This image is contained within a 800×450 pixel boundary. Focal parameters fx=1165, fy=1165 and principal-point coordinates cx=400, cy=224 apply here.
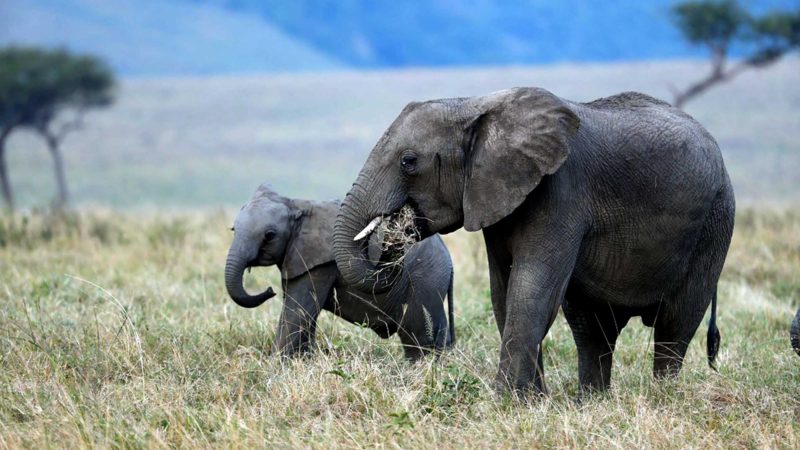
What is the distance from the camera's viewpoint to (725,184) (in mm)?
6855

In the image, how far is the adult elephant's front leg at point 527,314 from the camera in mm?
6148

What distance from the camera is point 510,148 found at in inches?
238

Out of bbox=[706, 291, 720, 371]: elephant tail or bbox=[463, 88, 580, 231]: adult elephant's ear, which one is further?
bbox=[706, 291, 720, 371]: elephant tail

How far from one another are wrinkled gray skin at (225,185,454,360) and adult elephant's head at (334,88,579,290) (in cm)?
158

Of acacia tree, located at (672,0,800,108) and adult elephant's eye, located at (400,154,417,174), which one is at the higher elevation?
acacia tree, located at (672,0,800,108)

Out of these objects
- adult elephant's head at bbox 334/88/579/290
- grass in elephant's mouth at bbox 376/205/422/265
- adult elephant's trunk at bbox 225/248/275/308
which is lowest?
adult elephant's trunk at bbox 225/248/275/308

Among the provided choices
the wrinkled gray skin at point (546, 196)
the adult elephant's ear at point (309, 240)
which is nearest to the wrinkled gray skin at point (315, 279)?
the adult elephant's ear at point (309, 240)

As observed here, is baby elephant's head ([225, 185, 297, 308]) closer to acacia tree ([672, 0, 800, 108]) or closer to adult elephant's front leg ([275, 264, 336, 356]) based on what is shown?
adult elephant's front leg ([275, 264, 336, 356])


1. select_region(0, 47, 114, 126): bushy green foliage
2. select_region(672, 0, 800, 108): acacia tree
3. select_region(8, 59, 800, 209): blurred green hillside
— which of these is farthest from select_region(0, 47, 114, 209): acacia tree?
select_region(672, 0, 800, 108): acacia tree

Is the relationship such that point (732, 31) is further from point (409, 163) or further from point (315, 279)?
point (409, 163)

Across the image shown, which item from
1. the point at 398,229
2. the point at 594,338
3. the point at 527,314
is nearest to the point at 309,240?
the point at 398,229

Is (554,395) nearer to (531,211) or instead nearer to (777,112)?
(531,211)

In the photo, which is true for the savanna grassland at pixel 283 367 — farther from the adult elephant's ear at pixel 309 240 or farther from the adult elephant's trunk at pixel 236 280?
the adult elephant's ear at pixel 309 240

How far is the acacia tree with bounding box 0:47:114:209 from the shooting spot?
42.4 meters
